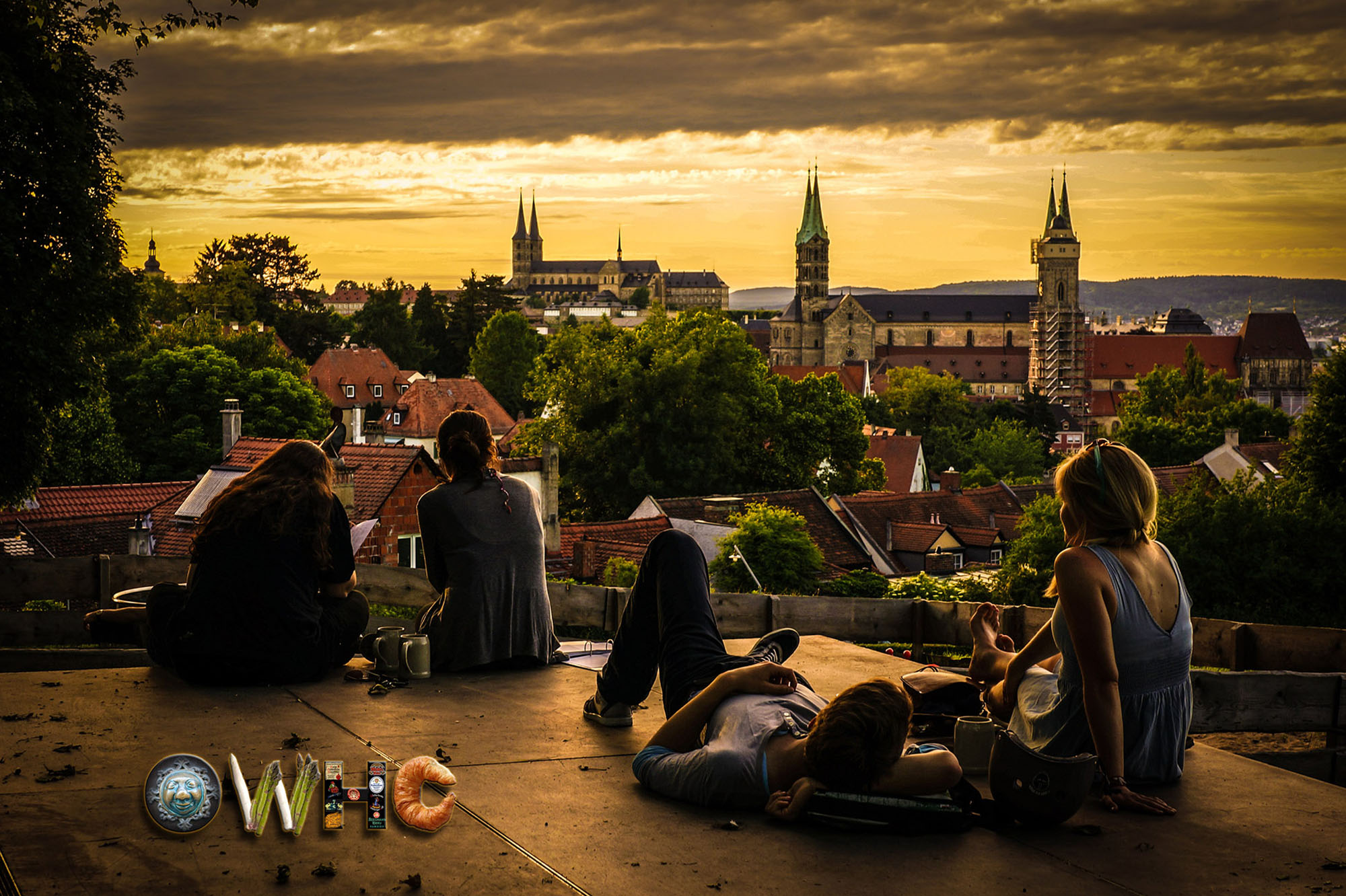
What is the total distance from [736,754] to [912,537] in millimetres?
46039

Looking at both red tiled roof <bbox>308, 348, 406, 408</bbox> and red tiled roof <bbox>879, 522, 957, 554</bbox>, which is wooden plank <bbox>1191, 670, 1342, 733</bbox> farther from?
red tiled roof <bbox>308, 348, 406, 408</bbox>

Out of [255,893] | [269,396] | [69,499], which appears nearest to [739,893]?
[255,893]

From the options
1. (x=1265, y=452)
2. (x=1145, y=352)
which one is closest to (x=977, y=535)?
(x=1265, y=452)

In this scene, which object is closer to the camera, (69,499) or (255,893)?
(255,893)

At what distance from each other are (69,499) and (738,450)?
2903 centimetres

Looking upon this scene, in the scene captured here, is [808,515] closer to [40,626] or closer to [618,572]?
[618,572]

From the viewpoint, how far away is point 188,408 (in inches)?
1965

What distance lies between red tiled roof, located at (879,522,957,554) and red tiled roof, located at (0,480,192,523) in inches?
1136

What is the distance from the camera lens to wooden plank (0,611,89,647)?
9.82 meters

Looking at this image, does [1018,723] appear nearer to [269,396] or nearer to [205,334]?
[269,396]

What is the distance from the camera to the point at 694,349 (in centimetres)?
4984

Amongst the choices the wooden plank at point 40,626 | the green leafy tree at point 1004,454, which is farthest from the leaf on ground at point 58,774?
the green leafy tree at point 1004,454

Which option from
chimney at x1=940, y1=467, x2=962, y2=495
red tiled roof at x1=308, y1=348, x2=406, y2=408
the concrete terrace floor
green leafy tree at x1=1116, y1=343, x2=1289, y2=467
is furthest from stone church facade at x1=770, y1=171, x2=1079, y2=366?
the concrete terrace floor

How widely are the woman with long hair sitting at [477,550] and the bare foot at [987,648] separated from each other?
2.48m
